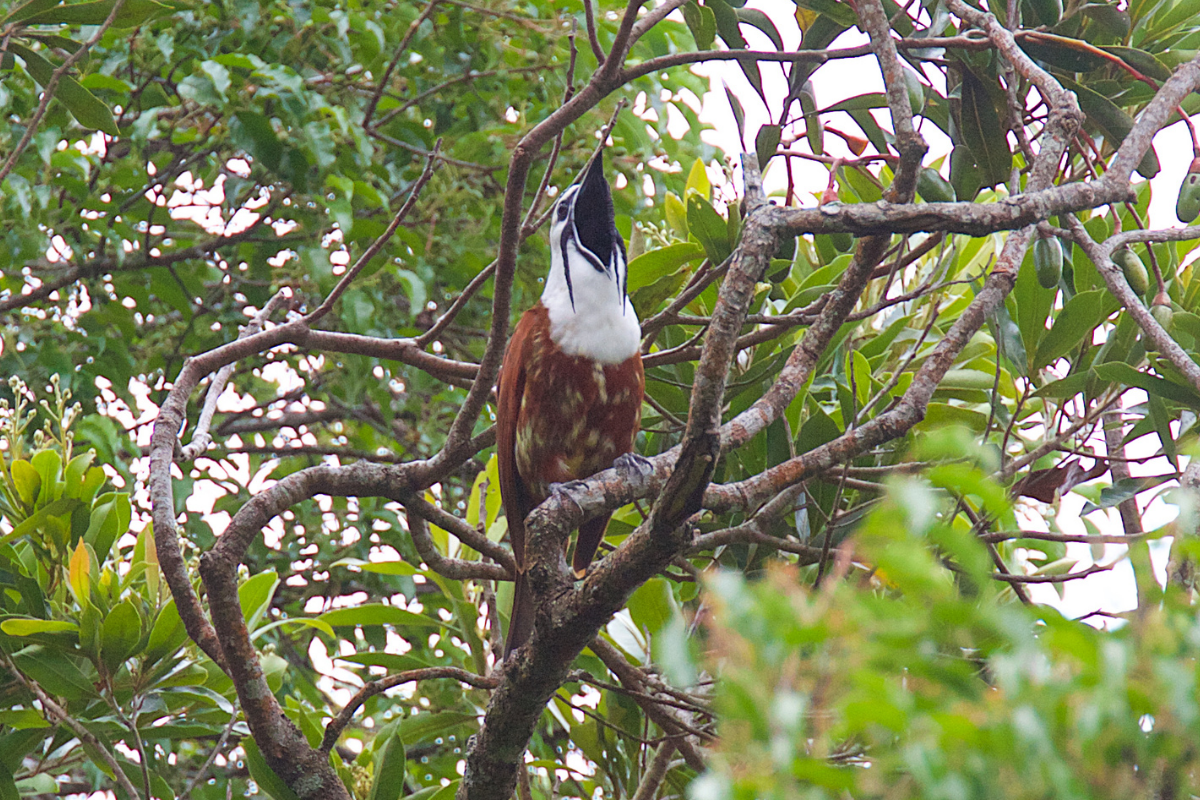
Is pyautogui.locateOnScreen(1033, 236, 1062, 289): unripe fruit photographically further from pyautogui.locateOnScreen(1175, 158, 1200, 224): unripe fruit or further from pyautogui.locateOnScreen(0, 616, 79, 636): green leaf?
pyautogui.locateOnScreen(0, 616, 79, 636): green leaf

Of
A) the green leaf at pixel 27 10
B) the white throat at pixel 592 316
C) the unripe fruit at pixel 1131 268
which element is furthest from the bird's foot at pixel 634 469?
the green leaf at pixel 27 10

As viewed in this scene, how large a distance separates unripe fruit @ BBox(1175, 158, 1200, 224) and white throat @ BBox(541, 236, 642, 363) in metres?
0.94

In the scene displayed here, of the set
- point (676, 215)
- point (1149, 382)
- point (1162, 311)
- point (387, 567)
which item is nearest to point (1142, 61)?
point (1162, 311)

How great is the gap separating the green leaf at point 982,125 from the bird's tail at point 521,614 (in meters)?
1.17

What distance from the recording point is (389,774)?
71.7 inches

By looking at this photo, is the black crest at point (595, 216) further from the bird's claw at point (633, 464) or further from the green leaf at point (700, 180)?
the bird's claw at point (633, 464)

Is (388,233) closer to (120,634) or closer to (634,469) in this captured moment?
(634,469)

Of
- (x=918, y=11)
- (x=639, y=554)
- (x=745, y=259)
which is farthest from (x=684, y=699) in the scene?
(x=918, y=11)

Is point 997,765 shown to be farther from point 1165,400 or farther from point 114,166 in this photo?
point 114,166

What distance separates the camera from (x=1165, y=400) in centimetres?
179

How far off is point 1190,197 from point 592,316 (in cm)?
107

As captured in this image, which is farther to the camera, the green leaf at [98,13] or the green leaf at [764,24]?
the green leaf at [98,13]

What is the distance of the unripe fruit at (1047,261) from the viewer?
177 centimetres

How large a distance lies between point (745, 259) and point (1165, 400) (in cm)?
97
